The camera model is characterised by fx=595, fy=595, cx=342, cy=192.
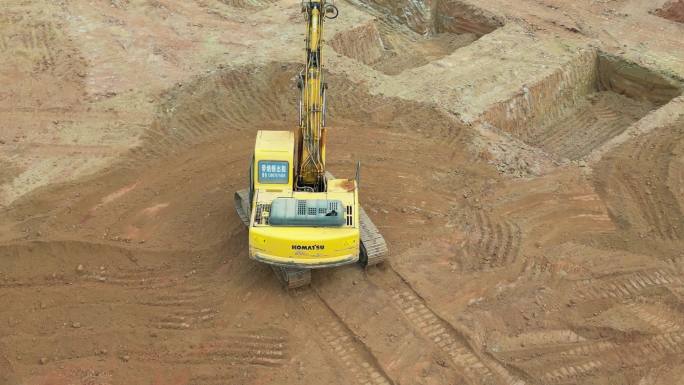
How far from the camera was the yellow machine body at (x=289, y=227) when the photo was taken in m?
8.93

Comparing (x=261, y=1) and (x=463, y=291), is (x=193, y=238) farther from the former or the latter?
(x=261, y=1)

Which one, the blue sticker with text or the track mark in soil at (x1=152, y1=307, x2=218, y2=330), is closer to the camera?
the track mark in soil at (x1=152, y1=307, x2=218, y2=330)

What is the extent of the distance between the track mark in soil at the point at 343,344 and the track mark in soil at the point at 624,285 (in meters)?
3.76

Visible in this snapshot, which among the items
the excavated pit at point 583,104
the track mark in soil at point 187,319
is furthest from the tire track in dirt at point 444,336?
the excavated pit at point 583,104

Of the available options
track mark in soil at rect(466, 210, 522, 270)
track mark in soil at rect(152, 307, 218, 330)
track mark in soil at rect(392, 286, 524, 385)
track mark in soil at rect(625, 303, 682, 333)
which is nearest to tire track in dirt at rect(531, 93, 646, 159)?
track mark in soil at rect(466, 210, 522, 270)

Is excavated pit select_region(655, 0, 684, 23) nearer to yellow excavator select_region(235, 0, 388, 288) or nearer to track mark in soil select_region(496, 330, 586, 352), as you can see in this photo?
track mark in soil select_region(496, 330, 586, 352)

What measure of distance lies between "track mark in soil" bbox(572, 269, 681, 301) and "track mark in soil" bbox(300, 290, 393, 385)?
3763 mm

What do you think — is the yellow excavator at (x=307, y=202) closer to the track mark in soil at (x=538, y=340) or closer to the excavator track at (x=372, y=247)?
the excavator track at (x=372, y=247)

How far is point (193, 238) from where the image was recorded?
10883mm

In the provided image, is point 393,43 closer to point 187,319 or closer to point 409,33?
point 409,33

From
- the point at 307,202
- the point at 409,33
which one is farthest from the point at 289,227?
the point at 409,33

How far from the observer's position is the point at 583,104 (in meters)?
16.9

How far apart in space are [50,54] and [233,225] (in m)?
8.91

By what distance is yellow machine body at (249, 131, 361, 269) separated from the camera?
8.93 metres
